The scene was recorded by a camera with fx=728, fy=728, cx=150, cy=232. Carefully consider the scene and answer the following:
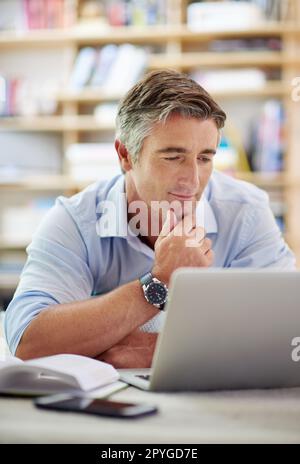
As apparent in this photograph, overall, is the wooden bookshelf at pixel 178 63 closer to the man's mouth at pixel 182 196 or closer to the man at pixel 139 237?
the man at pixel 139 237

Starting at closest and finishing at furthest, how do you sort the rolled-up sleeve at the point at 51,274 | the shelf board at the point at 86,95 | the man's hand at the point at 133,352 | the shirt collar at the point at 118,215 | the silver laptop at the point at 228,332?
the silver laptop at the point at 228,332 < the man's hand at the point at 133,352 < the rolled-up sleeve at the point at 51,274 < the shirt collar at the point at 118,215 < the shelf board at the point at 86,95

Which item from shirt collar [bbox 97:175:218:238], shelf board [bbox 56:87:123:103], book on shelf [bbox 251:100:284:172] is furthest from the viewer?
shelf board [bbox 56:87:123:103]

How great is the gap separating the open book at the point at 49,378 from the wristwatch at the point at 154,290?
1.16ft

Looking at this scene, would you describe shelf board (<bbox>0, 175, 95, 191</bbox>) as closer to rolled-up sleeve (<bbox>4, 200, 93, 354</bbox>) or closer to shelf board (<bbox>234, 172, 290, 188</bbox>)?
shelf board (<bbox>234, 172, 290, 188</bbox>)

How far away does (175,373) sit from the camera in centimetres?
92

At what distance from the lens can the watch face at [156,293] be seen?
4.25ft

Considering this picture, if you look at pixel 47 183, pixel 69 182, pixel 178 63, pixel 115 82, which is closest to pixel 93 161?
pixel 69 182

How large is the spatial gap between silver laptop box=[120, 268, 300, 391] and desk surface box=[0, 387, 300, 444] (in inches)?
1.4

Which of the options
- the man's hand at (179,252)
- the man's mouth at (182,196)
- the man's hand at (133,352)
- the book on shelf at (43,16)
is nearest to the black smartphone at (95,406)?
the man's hand at (133,352)

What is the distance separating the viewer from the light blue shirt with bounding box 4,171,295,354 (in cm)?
149

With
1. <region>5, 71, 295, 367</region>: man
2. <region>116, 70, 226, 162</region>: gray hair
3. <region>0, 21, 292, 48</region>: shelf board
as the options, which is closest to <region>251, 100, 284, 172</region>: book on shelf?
<region>0, 21, 292, 48</region>: shelf board

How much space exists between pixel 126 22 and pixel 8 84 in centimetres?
76
